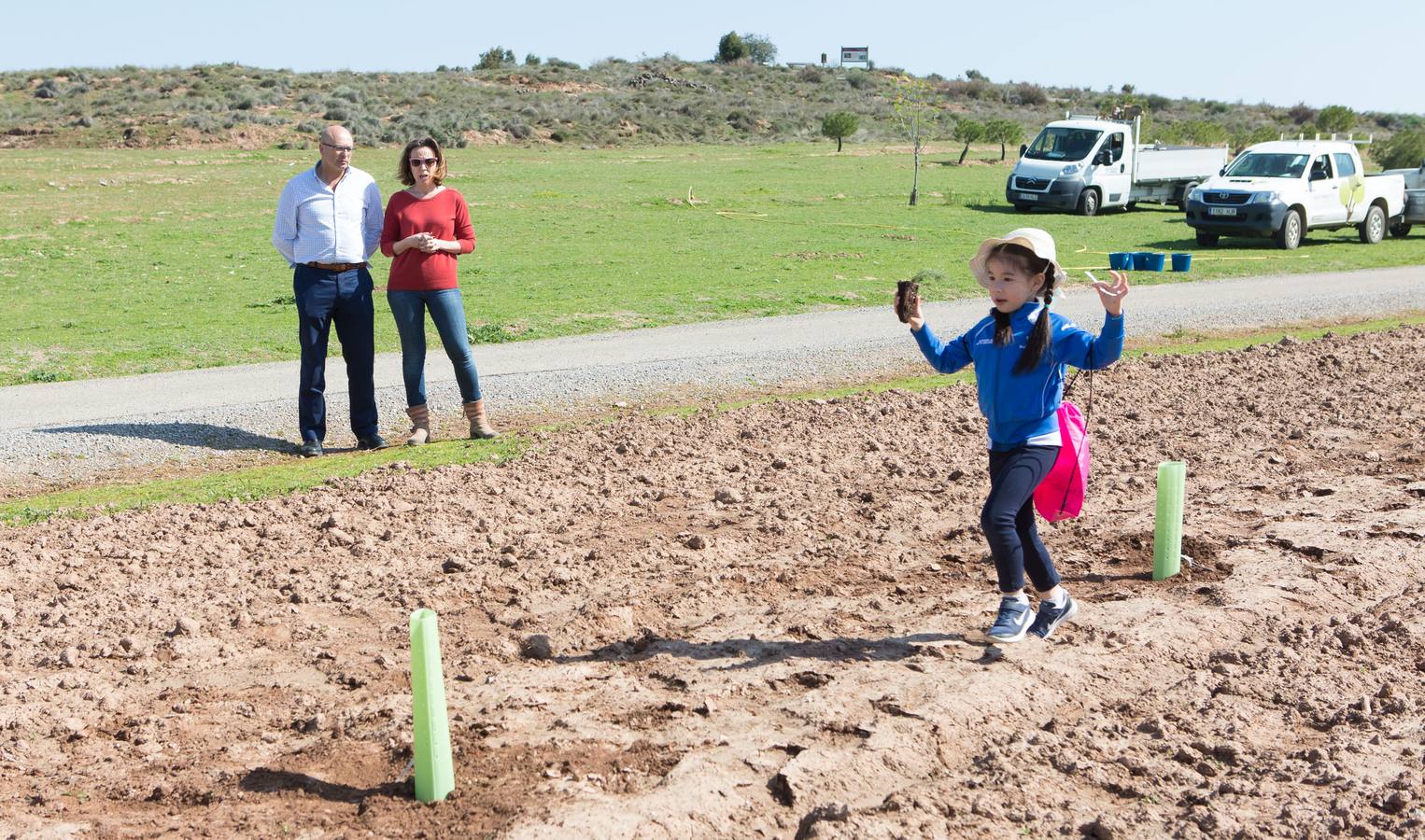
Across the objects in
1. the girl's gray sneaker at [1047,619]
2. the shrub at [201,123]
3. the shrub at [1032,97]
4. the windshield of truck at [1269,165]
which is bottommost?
the girl's gray sneaker at [1047,619]

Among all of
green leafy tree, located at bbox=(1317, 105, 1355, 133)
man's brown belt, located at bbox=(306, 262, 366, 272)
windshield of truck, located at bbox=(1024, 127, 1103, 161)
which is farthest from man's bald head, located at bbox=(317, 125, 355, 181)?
green leafy tree, located at bbox=(1317, 105, 1355, 133)

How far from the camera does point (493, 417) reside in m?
10.2

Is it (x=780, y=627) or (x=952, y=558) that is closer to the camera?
(x=780, y=627)

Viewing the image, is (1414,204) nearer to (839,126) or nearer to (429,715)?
(429,715)

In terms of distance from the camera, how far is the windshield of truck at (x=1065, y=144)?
31969mm

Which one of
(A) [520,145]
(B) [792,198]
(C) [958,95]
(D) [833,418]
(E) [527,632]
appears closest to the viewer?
(E) [527,632]

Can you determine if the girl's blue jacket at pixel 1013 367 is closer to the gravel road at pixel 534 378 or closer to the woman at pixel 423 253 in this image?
the gravel road at pixel 534 378

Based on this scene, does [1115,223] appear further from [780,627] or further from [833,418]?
[780,627]

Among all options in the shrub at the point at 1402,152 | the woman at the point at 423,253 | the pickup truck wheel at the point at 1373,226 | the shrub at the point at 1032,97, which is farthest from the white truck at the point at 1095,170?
the shrub at the point at 1032,97

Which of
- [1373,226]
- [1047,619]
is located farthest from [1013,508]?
[1373,226]

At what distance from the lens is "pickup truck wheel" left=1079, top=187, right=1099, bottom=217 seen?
3175 centimetres

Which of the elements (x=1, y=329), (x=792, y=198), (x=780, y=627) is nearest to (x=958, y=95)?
(x=792, y=198)

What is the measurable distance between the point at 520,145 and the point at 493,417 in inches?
1917

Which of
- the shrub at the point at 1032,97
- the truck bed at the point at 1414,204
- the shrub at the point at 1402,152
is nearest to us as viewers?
the truck bed at the point at 1414,204
